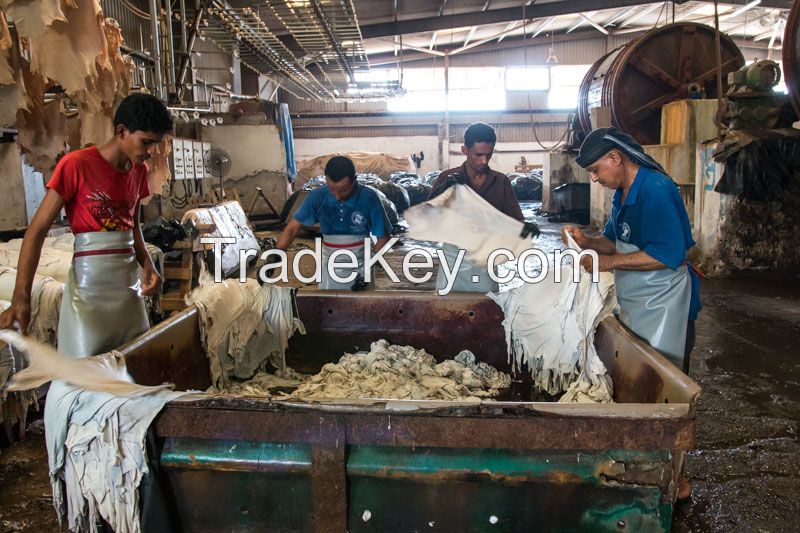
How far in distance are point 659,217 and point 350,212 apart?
2.08 meters

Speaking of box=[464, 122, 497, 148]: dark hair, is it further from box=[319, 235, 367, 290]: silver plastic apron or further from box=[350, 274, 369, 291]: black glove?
box=[350, 274, 369, 291]: black glove

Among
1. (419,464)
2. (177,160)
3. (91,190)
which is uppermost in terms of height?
(177,160)

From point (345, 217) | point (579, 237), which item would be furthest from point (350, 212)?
point (579, 237)

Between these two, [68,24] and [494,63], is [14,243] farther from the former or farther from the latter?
[494,63]

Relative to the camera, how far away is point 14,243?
4.03 m

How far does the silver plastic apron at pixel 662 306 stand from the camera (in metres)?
2.51

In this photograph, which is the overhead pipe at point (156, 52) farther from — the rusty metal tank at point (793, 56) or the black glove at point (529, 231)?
the rusty metal tank at point (793, 56)

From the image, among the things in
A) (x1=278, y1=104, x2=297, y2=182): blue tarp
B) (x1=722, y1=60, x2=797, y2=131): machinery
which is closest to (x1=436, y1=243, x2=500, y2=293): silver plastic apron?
(x1=722, y1=60, x2=797, y2=131): machinery

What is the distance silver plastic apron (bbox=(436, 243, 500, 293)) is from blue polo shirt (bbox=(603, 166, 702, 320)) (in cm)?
119

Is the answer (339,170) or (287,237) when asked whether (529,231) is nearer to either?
(339,170)

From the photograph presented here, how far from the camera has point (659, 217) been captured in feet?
7.87

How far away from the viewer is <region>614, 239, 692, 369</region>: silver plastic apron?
2.51 m

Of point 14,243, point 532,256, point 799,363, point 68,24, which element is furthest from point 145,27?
point 799,363

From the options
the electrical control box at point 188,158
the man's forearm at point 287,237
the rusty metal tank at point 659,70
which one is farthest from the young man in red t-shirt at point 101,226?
the rusty metal tank at point 659,70
